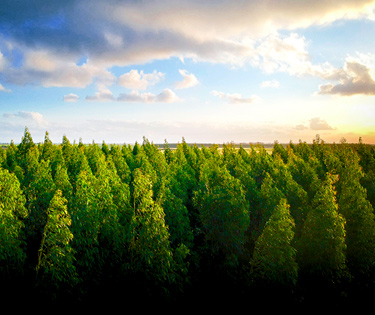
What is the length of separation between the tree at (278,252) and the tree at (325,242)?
416 centimetres

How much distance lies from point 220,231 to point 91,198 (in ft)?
33.9

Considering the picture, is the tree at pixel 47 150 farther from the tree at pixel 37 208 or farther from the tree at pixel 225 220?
the tree at pixel 225 220

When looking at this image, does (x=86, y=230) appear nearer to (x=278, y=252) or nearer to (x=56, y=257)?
(x=56, y=257)

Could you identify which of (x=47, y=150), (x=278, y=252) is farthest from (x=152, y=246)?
(x=47, y=150)

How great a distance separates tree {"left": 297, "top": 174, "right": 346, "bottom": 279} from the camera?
2056 cm

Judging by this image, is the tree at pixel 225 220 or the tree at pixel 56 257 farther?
the tree at pixel 225 220

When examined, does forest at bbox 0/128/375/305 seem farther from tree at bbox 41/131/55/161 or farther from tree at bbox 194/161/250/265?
tree at bbox 41/131/55/161

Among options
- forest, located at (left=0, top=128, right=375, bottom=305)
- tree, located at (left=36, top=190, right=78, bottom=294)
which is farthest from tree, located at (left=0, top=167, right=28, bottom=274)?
tree, located at (left=36, top=190, right=78, bottom=294)

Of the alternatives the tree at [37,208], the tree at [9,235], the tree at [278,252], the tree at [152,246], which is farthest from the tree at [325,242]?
the tree at [37,208]

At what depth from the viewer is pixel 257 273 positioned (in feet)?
62.2

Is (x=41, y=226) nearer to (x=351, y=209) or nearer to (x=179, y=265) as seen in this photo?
(x=179, y=265)

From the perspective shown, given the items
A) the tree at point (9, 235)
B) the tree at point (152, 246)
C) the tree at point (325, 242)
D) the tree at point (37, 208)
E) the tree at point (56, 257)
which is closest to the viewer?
the tree at point (56, 257)

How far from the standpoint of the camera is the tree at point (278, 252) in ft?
58.0

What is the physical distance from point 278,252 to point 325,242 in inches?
215
